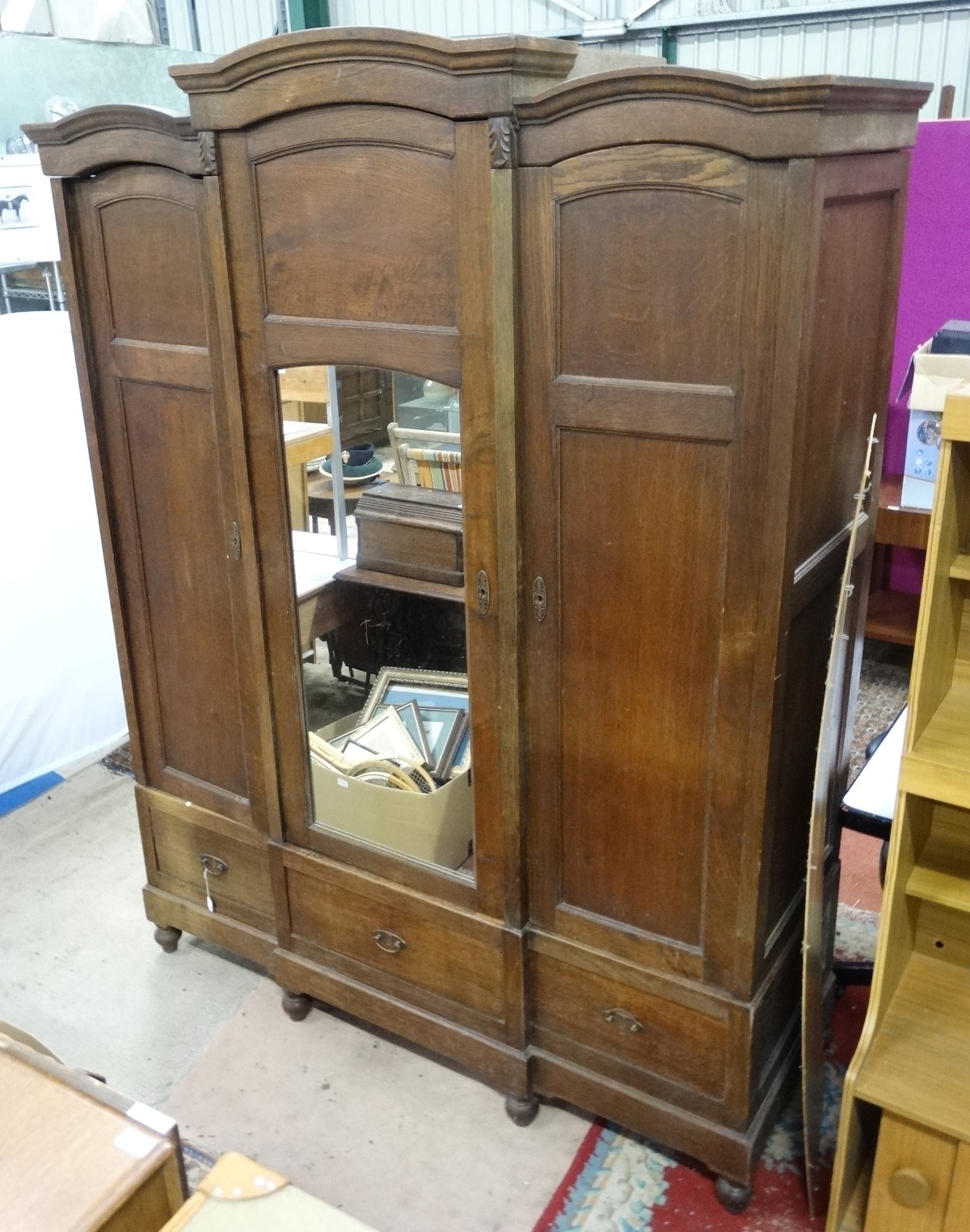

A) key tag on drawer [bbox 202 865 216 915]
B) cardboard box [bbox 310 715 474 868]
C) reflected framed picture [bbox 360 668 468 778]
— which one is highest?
reflected framed picture [bbox 360 668 468 778]

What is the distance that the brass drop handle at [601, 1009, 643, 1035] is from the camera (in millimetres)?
1740

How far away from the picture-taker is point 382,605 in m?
1.87

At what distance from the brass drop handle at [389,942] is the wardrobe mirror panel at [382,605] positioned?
6.8 inches

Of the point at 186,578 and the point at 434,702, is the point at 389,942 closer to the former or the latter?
the point at 434,702

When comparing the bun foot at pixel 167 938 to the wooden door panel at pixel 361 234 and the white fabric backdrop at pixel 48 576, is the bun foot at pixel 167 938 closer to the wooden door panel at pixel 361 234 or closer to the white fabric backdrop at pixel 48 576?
the white fabric backdrop at pixel 48 576

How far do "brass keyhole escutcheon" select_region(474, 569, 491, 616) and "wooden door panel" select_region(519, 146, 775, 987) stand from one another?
9 cm

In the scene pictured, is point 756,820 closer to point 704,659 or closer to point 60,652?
point 704,659

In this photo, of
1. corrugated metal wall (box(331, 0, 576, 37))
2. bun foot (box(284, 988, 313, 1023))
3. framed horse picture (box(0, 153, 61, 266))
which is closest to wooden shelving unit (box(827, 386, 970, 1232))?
bun foot (box(284, 988, 313, 1023))

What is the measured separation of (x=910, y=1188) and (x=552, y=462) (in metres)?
1.12

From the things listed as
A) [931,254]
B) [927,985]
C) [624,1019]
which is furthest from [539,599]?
[931,254]

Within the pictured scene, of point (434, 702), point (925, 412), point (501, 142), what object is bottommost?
point (434, 702)

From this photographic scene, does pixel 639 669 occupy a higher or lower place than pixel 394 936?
higher

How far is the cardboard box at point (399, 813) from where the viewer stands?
183cm

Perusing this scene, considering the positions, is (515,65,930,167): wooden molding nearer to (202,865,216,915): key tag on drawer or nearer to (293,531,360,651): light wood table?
(293,531,360,651): light wood table
